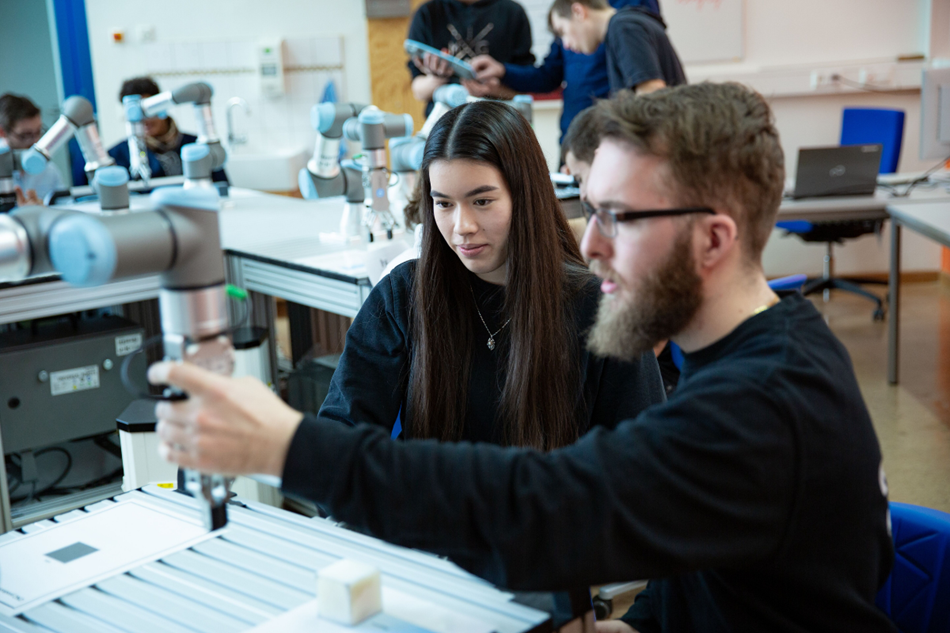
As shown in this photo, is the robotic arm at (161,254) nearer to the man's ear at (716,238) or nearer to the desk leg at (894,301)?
the man's ear at (716,238)

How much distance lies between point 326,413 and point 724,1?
4641 mm

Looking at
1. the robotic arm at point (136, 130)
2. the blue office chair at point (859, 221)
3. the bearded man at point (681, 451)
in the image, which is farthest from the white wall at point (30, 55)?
the bearded man at point (681, 451)

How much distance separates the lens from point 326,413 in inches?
61.4

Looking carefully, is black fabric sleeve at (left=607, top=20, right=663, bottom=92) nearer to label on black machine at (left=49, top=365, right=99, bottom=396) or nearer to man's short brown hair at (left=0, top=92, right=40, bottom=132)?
label on black machine at (left=49, top=365, right=99, bottom=396)

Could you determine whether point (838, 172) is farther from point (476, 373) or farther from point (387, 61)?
point (476, 373)

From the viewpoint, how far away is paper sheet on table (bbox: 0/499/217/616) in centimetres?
99

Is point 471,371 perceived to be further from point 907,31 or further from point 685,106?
point 907,31

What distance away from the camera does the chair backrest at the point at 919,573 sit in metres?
1.13

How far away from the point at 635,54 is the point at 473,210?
2.07m

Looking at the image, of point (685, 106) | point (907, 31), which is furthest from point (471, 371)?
point (907, 31)

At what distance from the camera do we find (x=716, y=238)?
0.94m

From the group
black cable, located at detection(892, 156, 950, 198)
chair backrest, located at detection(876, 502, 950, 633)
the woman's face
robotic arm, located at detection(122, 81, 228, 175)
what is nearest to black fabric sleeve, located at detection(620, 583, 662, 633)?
chair backrest, located at detection(876, 502, 950, 633)

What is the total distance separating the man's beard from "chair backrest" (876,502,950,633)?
46 centimetres

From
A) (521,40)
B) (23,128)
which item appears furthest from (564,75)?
(23,128)
